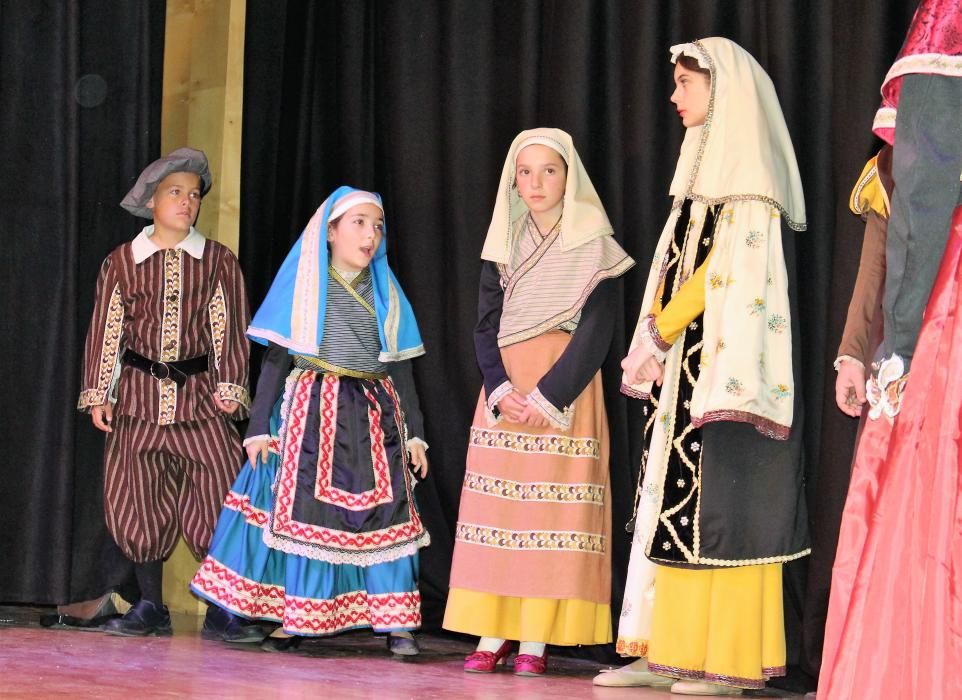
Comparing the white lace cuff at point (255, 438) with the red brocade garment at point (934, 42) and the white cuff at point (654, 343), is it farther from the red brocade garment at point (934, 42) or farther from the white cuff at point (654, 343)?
the red brocade garment at point (934, 42)

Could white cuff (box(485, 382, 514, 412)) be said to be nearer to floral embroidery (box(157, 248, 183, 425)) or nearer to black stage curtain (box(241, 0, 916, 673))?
black stage curtain (box(241, 0, 916, 673))

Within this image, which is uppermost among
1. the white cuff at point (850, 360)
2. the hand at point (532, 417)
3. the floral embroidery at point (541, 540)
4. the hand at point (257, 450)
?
the white cuff at point (850, 360)

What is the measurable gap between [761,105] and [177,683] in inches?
82.0

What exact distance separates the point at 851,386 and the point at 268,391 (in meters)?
1.96

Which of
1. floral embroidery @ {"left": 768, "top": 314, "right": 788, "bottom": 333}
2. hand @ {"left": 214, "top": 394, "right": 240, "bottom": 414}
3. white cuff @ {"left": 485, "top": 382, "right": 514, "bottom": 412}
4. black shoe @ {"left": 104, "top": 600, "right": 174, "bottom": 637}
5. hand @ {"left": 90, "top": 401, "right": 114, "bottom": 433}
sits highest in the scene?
floral embroidery @ {"left": 768, "top": 314, "right": 788, "bottom": 333}

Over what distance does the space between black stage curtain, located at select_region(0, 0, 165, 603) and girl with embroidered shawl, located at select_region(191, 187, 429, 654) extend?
823 mm

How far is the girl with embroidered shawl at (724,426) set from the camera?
3.21 m

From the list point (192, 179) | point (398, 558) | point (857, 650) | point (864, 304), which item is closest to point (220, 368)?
point (192, 179)

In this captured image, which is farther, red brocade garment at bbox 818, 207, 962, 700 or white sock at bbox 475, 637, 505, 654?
white sock at bbox 475, 637, 505, 654

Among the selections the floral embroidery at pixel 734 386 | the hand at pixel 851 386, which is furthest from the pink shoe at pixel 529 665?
the hand at pixel 851 386

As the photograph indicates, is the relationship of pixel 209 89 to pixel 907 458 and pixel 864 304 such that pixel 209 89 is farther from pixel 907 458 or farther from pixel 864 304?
pixel 907 458

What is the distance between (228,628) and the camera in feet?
13.4

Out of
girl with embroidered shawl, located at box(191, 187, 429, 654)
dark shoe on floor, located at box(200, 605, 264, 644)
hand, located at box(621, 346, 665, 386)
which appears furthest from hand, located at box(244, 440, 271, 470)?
hand, located at box(621, 346, 665, 386)

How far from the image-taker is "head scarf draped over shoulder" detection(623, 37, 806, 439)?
320 centimetres
